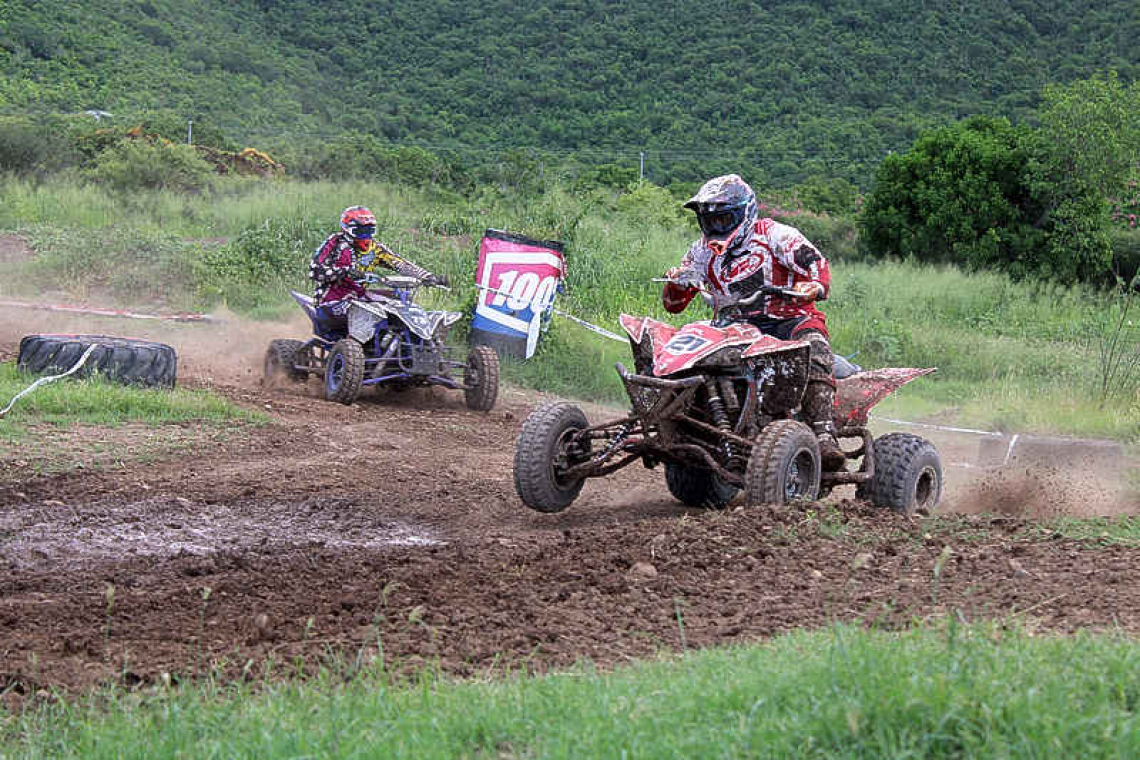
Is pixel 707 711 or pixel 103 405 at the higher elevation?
pixel 707 711

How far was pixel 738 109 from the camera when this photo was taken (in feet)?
167

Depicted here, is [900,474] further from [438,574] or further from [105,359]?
[105,359]

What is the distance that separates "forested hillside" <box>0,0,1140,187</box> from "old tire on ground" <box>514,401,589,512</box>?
118ft

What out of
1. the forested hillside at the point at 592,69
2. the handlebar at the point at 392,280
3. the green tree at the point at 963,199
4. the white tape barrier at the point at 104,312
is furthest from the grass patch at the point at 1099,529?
the forested hillside at the point at 592,69

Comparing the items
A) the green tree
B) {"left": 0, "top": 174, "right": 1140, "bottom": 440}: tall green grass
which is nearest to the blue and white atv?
{"left": 0, "top": 174, "right": 1140, "bottom": 440}: tall green grass

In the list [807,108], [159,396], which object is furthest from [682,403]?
[807,108]

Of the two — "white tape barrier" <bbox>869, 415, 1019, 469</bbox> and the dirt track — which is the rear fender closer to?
the dirt track

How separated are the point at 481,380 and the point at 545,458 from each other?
585 cm

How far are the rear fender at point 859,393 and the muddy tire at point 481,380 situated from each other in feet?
18.6

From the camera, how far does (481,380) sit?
13.8 metres

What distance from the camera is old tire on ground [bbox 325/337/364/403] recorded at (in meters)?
13.3

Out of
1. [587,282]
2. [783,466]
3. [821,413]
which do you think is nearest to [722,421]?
[783,466]

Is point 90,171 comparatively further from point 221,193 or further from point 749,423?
point 749,423

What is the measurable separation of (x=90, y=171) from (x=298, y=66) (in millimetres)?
24942
